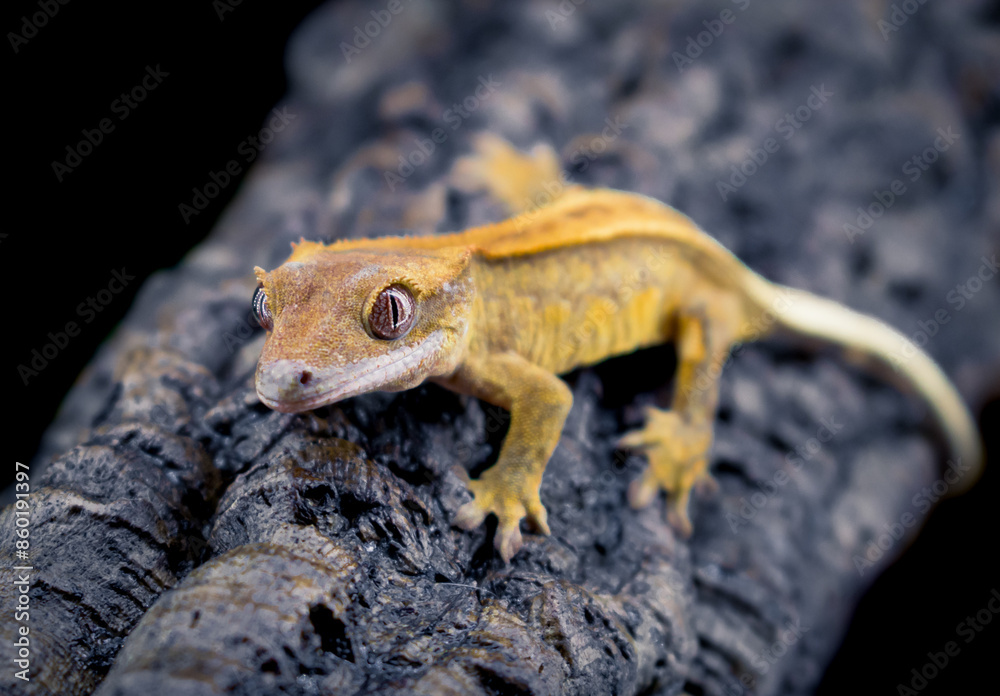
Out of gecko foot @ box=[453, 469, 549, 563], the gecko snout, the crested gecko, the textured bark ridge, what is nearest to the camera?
the textured bark ridge

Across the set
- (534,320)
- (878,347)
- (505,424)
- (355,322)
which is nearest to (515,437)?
(505,424)

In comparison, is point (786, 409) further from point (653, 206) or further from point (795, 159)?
point (795, 159)

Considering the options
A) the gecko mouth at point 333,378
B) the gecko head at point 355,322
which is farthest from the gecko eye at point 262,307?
the gecko mouth at point 333,378

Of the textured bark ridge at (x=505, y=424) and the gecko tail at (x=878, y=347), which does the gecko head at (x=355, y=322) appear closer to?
the textured bark ridge at (x=505, y=424)

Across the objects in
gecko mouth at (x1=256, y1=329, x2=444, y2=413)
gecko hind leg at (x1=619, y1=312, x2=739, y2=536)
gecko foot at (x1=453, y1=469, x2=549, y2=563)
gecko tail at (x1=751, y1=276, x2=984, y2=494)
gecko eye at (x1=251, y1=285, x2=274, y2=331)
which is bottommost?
gecko tail at (x1=751, y1=276, x2=984, y2=494)

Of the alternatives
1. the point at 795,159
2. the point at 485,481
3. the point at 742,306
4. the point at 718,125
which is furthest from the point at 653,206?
the point at 485,481

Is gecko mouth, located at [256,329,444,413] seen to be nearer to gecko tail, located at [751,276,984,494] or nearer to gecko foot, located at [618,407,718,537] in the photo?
gecko foot, located at [618,407,718,537]

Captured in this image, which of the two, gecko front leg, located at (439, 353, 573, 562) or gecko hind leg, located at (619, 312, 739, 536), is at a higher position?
gecko front leg, located at (439, 353, 573, 562)

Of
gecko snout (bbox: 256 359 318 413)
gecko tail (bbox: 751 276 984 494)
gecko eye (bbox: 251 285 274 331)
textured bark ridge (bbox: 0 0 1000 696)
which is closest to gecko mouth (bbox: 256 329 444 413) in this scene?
gecko snout (bbox: 256 359 318 413)
